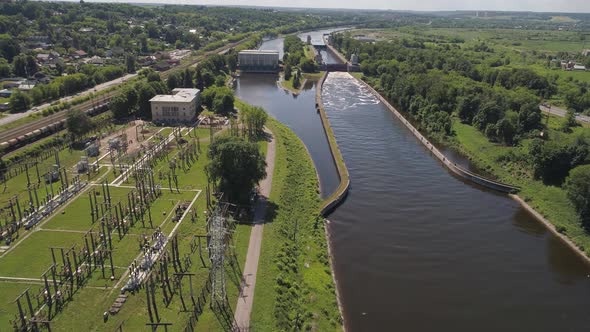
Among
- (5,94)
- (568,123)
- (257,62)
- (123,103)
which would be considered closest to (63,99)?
(5,94)

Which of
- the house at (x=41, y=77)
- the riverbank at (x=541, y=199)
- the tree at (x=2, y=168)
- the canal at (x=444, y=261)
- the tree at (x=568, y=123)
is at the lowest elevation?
the canal at (x=444, y=261)

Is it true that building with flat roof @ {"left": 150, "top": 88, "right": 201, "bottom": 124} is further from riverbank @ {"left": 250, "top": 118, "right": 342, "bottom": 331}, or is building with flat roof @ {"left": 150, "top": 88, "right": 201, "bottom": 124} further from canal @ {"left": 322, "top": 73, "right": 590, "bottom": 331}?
canal @ {"left": 322, "top": 73, "right": 590, "bottom": 331}

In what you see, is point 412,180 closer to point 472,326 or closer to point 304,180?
point 304,180

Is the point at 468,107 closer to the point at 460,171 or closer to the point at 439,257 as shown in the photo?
the point at 460,171

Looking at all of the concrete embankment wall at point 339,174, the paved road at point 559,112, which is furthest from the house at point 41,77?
the paved road at point 559,112

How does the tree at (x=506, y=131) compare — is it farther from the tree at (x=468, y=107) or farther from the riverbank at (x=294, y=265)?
the riverbank at (x=294, y=265)

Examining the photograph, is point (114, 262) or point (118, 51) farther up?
point (118, 51)

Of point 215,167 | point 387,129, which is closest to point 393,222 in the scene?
point 215,167
